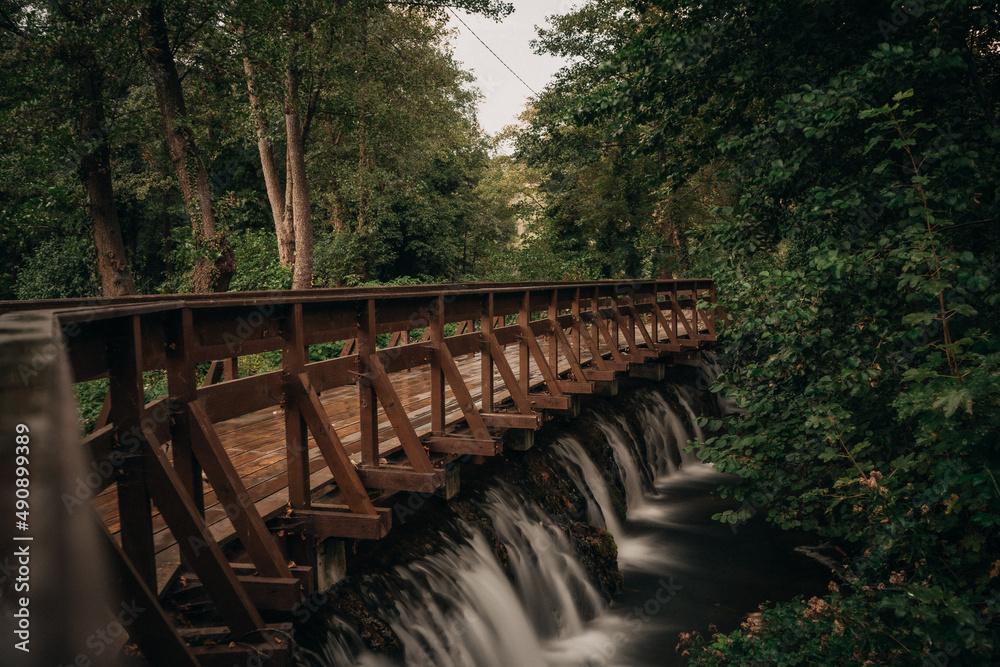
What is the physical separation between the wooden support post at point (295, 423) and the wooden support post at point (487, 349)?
256 cm

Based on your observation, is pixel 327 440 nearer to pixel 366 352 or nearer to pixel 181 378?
pixel 366 352

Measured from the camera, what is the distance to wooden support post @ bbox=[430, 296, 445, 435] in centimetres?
537

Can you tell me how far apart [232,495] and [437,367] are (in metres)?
2.47

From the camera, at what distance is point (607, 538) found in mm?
7902

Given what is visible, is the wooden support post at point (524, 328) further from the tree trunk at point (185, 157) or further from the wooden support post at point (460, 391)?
the tree trunk at point (185, 157)

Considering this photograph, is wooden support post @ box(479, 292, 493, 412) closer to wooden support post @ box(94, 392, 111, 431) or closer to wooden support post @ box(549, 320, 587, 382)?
wooden support post @ box(549, 320, 587, 382)

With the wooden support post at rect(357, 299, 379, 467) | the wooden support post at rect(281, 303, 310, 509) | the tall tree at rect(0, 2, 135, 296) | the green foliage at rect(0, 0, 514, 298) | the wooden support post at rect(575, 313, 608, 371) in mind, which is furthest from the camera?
the green foliage at rect(0, 0, 514, 298)

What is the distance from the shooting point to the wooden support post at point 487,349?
6.34 meters

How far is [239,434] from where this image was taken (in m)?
6.11

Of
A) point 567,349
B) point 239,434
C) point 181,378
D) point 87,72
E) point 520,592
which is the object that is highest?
point 87,72

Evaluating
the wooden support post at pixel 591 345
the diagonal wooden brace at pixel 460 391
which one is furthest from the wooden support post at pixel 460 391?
the wooden support post at pixel 591 345

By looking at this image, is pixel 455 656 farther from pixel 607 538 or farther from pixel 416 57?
pixel 416 57

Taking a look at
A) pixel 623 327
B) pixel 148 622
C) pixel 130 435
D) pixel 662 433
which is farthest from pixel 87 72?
pixel 148 622

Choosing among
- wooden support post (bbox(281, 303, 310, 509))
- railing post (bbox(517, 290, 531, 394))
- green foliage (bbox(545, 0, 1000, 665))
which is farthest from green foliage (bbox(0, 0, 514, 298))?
wooden support post (bbox(281, 303, 310, 509))
